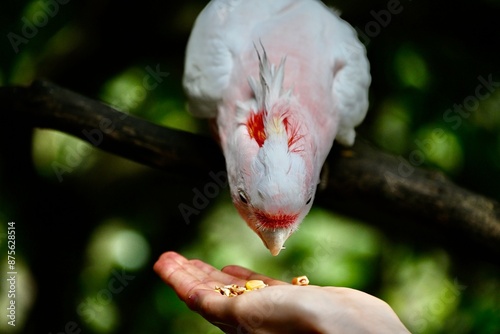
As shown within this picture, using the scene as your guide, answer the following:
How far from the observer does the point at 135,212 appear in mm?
2213

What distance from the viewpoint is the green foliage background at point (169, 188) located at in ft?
6.86

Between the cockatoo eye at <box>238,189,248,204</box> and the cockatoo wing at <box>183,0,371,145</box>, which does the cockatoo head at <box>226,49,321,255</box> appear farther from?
the cockatoo wing at <box>183,0,371,145</box>

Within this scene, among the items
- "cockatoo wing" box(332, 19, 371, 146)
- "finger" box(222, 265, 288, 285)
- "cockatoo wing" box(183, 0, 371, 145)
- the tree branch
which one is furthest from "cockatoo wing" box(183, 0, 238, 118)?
"finger" box(222, 265, 288, 285)

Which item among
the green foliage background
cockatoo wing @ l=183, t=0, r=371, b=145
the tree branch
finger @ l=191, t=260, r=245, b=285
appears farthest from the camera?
the green foliage background

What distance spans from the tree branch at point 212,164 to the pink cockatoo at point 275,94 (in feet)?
0.33

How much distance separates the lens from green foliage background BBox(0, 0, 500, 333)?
82.4 inches

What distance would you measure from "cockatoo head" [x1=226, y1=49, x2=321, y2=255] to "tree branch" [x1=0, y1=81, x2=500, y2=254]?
1.10 feet

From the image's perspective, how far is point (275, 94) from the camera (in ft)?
4.31

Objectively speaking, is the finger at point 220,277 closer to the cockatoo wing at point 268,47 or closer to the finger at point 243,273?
the finger at point 243,273

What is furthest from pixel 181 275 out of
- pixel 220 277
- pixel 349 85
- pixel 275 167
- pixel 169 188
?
pixel 169 188

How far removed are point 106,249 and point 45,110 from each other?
61 cm

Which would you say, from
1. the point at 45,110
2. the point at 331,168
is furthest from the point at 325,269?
the point at 45,110

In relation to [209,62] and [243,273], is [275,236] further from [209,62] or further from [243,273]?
[209,62]

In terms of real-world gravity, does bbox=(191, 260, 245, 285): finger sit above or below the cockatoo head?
below
